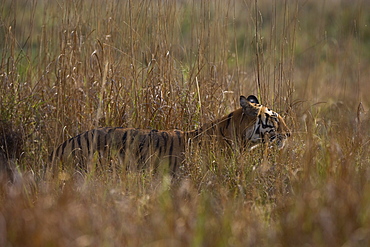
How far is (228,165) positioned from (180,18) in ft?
6.44

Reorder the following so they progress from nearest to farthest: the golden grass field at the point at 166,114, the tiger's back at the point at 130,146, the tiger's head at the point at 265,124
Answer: the golden grass field at the point at 166,114
the tiger's back at the point at 130,146
the tiger's head at the point at 265,124

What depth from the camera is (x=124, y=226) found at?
9.50 ft

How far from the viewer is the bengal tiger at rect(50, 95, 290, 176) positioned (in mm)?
4504

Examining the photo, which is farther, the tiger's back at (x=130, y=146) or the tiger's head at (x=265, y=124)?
the tiger's head at (x=265, y=124)

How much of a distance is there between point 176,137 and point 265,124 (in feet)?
2.33

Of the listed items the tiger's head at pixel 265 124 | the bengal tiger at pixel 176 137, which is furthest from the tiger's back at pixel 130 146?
the tiger's head at pixel 265 124

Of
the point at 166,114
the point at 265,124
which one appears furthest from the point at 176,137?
the point at 265,124

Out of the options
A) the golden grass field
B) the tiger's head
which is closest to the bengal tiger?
the tiger's head

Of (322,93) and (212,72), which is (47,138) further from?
(322,93)

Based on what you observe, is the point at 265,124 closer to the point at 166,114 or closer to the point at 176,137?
the point at 176,137

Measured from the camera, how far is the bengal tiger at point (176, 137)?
4504mm

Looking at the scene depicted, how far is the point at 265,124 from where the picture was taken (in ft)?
15.2

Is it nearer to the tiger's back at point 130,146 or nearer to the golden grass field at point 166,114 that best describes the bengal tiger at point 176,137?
the tiger's back at point 130,146

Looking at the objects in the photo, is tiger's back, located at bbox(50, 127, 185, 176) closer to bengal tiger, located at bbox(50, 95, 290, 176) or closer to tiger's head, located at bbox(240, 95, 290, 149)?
bengal tiger, located at bbox(50, 95, 290, 176)
